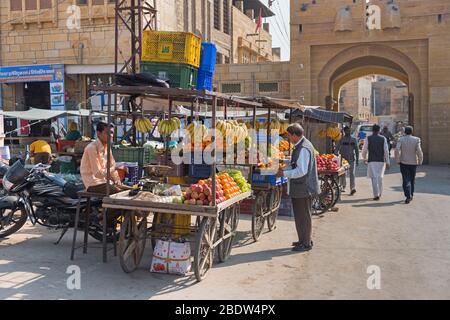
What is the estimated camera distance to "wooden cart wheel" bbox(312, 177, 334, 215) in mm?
9844

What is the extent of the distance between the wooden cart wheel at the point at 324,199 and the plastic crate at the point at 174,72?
14.8 ft

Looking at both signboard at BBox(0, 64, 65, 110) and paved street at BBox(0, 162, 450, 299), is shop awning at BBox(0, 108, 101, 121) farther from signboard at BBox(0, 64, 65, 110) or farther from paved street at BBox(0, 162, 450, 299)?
paved street at BBox(0, 162, 450, 299)

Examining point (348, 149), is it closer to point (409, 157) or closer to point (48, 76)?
point (409, 157)

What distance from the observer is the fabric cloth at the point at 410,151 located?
11.1m

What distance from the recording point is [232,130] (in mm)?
6680

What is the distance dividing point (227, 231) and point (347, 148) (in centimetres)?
689

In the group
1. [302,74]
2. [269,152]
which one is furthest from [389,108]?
[269,152]

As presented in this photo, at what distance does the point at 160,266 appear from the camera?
5.54 meters

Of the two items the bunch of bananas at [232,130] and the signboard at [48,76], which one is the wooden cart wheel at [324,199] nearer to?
the bunch of bananas at [232,130]

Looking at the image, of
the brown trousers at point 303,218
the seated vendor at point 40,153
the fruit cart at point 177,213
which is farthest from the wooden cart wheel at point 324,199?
the seated vendor at point 40,153

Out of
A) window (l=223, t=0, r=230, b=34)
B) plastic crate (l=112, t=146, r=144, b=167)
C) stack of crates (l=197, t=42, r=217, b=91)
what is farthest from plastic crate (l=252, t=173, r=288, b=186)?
window (l=223, t=0, r=230, b=34)

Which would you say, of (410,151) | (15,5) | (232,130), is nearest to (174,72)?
(232,130)
